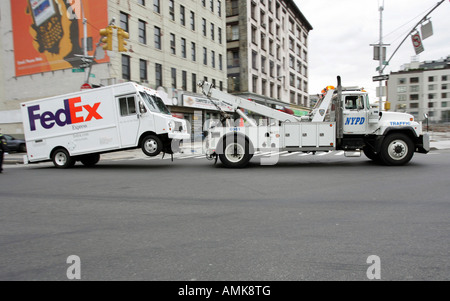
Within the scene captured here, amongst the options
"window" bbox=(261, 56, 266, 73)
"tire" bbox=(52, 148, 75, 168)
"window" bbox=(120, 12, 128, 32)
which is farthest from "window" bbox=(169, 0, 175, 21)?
"tire" bbox=(52, 148, 75, 168)

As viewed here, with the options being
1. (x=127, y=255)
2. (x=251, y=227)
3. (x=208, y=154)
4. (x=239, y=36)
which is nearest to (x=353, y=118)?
(x=208, y=154)

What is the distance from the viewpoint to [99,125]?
12.3m

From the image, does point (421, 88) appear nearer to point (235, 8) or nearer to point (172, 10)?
point (235, 8)

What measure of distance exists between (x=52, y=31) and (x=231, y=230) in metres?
28.7

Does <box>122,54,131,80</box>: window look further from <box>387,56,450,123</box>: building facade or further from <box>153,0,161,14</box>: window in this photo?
<box>387,56,450,123</box>: building facade

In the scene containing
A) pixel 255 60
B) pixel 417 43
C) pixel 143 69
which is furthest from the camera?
pixel 255 60

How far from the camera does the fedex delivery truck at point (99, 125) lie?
11.9 meters

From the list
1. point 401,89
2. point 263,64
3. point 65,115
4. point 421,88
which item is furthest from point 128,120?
point 421,88

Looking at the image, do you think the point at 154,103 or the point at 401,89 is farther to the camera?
the point at 401,89

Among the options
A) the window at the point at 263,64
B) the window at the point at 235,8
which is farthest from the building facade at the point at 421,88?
the window at the point at 235,8

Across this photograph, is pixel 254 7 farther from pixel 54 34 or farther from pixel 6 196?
pixel 6 196

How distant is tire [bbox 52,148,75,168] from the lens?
12.9 meters

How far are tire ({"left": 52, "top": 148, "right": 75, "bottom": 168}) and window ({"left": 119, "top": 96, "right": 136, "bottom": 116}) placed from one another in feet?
9.99
